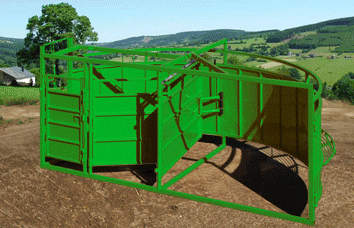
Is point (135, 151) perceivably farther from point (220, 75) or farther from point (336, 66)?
point (336, 66)

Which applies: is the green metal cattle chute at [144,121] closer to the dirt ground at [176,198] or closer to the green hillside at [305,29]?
the dirt ground at [176,198]

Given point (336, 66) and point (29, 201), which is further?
point (336, 66)

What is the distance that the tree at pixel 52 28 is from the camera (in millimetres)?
48344

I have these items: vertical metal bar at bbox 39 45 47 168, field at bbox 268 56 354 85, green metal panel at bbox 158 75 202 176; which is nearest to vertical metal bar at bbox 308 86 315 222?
green metal panel at bbox 158 75 202 176

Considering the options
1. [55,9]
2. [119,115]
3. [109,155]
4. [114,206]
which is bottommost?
[114,206]

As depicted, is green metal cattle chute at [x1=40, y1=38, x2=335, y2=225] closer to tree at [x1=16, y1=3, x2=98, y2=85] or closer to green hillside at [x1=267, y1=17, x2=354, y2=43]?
tree at [x1=16, y1=3, x2=98, y2=85]

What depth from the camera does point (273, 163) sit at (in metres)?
12.3

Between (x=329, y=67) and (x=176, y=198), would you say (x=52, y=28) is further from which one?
(x=329, y=67)

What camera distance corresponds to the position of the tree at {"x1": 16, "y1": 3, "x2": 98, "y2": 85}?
159 feet

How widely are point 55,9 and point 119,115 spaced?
146 ft

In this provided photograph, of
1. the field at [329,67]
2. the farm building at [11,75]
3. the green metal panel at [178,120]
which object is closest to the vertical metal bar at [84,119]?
the green metal panel at [178,120]

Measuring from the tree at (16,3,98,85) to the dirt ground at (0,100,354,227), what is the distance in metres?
38.7

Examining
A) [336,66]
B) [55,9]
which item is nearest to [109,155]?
[55,9]

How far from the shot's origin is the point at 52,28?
48.8m
